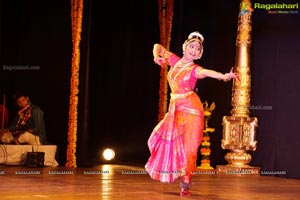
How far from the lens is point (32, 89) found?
938 cm

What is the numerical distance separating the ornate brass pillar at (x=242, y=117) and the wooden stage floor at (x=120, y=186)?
39 centimetres

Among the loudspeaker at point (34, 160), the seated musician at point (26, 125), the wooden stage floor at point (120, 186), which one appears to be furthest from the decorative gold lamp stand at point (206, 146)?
the seated musician at point (26, 125)

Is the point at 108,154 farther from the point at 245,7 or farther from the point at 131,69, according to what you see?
the point at 245,7

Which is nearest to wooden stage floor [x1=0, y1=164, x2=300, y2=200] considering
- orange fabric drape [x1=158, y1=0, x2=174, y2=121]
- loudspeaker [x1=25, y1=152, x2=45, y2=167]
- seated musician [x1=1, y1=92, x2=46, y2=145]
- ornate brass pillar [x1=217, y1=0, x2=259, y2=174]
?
loudspeaker [x1=25, y1=152, x2=45, y2=167]

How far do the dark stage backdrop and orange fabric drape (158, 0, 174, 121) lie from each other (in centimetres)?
12

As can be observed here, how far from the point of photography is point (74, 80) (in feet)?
28.5

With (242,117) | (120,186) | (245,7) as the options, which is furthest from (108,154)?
(120,186)

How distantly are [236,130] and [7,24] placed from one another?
3.45 m

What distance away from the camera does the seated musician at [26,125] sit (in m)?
8.82

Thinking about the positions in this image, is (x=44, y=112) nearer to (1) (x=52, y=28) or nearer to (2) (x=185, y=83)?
(1) (x=52, y=28)

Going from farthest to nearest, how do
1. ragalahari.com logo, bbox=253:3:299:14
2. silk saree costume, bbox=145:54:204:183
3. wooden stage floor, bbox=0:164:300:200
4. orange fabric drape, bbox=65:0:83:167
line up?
orange fabric drape, bbox=65:0:83:167, ragalahari.com logo, bbox=253:3:299:14, silk saree costume, bbox=145:54:204:183, wooden stage floor, bbox=0:164:300:200

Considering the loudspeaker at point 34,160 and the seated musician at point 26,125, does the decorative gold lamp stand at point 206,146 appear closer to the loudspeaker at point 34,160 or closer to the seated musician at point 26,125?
the loudspeaker at point 34,160

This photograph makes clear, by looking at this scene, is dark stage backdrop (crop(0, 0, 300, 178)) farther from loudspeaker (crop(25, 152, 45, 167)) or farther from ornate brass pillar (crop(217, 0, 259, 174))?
loudspeaker (crop(25, 152, 45, 167))

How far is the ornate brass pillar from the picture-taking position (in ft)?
27.3
